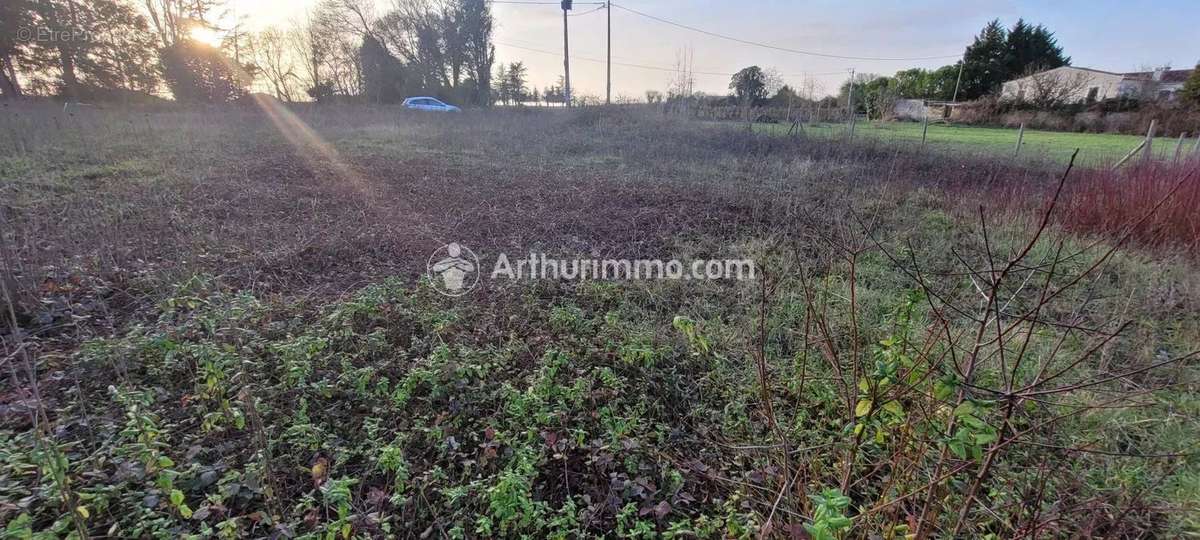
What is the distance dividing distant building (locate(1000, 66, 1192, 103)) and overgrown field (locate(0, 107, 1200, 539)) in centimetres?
2280

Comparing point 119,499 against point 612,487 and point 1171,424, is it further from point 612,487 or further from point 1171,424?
point 1171,424

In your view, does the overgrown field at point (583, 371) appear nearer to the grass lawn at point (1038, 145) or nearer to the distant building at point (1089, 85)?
the grass lawn at point (1038, 145)

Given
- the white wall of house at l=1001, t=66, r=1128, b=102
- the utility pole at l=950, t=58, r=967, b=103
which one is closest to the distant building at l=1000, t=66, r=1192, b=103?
the white wall of house at l=1001, t=66, r=1128, b=102

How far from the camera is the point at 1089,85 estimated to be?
87.7 ft

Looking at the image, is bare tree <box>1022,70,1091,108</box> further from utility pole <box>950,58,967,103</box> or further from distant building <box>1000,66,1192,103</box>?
utility pole <box>950,58,967,103</box>

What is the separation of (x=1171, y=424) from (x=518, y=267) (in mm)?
3912

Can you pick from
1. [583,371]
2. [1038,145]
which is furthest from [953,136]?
[583,371]

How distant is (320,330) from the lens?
2592mm

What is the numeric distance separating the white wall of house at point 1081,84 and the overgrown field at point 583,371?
24.5 metres

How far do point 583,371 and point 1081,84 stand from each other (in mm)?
34706

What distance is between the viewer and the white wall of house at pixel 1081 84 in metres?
22.8

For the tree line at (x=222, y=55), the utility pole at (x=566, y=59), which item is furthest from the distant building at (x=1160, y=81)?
the tree line at (x=222, y=55)

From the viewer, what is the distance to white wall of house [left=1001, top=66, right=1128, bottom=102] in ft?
74.7

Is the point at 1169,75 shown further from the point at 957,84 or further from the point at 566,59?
the point at 566,59
